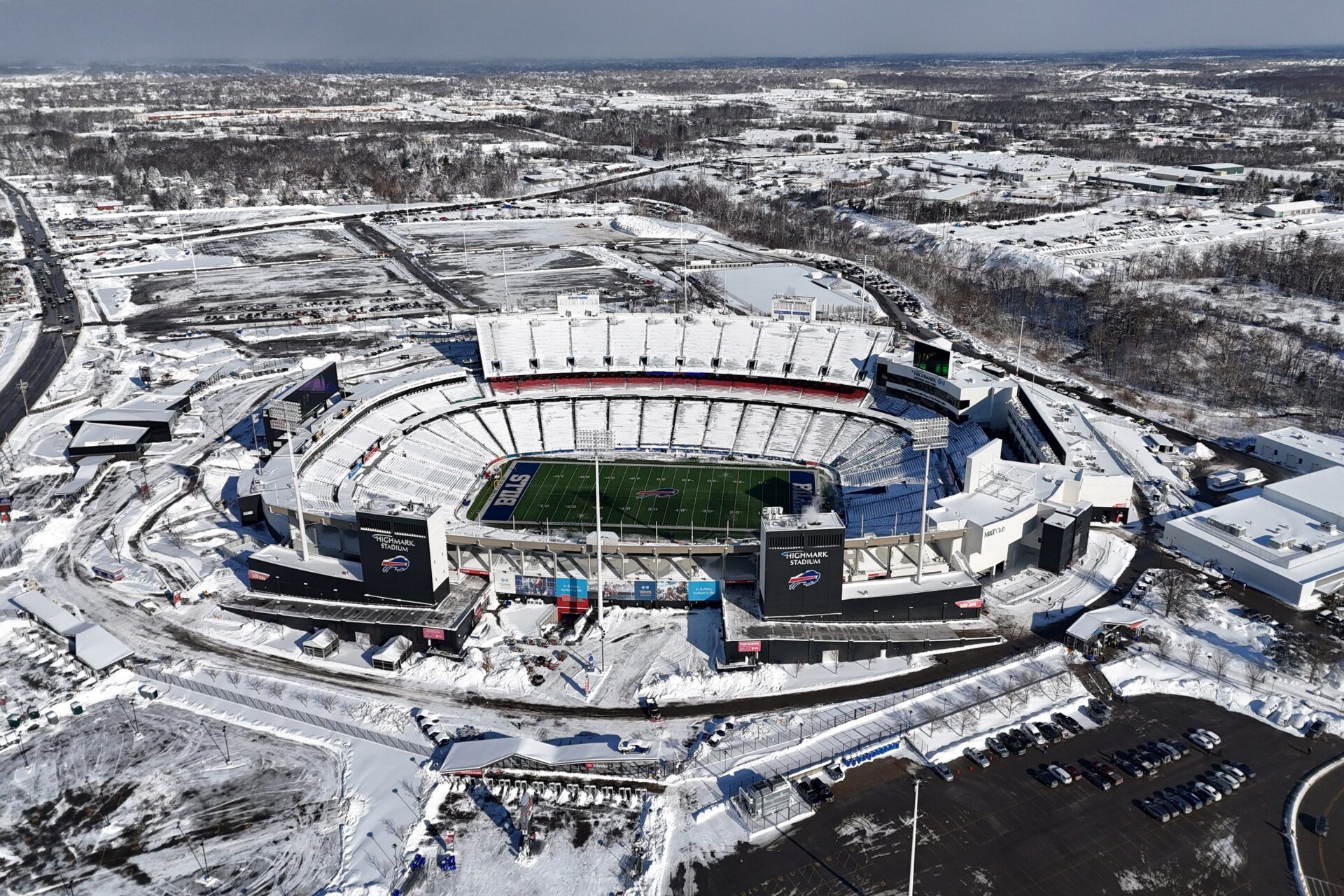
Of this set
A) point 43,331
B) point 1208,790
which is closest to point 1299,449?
point 1208,790

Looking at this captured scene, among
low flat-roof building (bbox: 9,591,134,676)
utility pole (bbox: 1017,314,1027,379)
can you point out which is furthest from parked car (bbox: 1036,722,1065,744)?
utility pole (bbox: 1017,314,1027,379)

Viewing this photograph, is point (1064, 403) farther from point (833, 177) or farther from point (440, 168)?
point (440, 168)

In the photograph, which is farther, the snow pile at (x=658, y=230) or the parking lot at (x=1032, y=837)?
the snow pile at (x=658, y=230)

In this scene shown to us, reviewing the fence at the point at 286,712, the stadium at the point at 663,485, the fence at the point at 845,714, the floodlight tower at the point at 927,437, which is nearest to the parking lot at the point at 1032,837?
the fence at the point at 845,714

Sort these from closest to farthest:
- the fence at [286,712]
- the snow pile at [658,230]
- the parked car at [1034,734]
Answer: the parked car at [1034,734] → the fence at [286,712] → the snow pile at [658,230]

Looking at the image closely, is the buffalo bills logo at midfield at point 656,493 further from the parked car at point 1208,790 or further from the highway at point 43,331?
the highway at point 43,331
